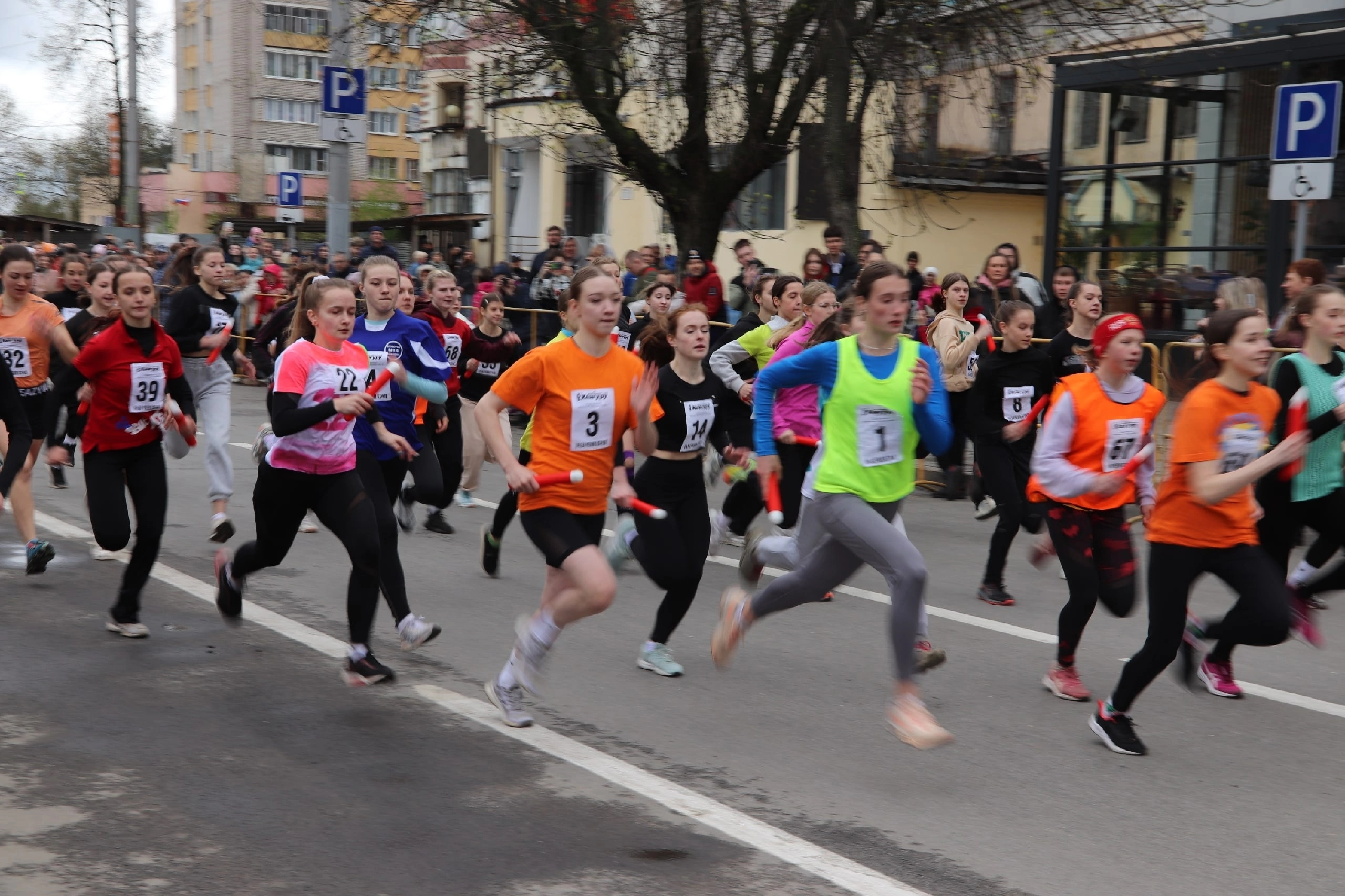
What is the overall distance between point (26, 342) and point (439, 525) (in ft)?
9.37

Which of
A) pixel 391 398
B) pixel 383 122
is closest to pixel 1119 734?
pixel 391 398

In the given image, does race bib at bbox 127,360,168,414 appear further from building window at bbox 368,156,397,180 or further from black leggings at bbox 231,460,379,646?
building window at bbox 368,156,397,180

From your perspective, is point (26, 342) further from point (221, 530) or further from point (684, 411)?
point (684, 411)

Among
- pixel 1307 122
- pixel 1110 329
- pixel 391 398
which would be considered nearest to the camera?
pixel 1110 329

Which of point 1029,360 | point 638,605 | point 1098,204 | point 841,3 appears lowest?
point 638,605

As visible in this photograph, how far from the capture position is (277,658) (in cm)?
645

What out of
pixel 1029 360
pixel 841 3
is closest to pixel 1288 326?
pixel 1029 360

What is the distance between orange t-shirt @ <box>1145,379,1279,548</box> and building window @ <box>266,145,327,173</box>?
79779 mm

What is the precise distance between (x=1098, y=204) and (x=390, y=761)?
641 inches

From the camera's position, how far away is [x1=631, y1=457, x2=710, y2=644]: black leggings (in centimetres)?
612

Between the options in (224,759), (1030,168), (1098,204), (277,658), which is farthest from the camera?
(1030,168)

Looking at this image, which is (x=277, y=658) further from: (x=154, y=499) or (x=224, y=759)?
(x=224, y=759)

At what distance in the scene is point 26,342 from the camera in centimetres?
849

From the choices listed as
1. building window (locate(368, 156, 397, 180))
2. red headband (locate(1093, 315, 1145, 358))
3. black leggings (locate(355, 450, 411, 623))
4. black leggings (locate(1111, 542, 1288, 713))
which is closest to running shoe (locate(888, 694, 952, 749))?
black leggings (locate(1111, 542, 1288, 713))
